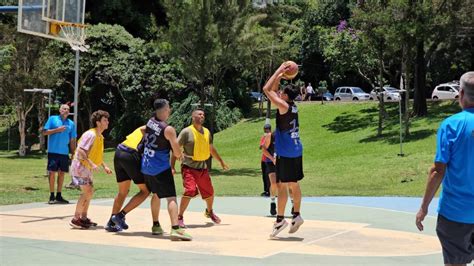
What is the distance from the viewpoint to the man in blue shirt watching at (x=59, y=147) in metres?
13.1

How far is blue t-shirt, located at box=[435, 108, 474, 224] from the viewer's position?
4793 mm

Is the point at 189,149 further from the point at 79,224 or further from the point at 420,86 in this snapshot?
the point at 420,86

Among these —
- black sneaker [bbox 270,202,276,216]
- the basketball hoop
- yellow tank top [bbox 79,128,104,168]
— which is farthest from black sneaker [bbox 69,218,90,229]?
the basketball hoop

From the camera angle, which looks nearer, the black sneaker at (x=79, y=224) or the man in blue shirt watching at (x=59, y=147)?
the black sneaker at (x=79, y=224)

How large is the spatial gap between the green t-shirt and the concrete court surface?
39.8 inches

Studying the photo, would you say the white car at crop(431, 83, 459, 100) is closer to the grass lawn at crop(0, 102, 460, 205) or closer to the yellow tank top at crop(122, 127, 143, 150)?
the grass lawn at crop(0, 102, 460, 205)

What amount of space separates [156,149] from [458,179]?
4.89m

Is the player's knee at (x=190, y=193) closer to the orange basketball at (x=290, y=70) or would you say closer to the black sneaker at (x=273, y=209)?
the black sneaker at (x=273, y=209)

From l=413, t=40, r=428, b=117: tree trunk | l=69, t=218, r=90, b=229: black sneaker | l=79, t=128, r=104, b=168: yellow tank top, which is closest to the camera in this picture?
l=69, t=218, r=90, b=229: black sneaker

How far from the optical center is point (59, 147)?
13234 mm

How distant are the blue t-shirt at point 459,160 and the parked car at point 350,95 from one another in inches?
1959

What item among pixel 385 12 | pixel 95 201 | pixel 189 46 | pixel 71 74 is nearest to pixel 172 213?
pixel 95 201

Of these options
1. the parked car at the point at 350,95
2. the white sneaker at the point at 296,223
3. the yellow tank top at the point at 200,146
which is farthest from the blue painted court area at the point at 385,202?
the parked car at the point at 350,95

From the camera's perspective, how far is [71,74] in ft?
133
